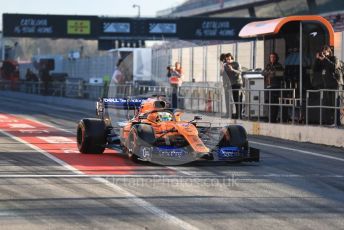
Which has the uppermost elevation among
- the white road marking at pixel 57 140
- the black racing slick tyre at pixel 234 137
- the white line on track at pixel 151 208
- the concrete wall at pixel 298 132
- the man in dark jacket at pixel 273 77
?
the man in dark jacket at pixel 273 77

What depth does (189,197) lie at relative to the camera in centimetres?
Answer: 1047

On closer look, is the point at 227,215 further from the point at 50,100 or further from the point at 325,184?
the point at 50,100

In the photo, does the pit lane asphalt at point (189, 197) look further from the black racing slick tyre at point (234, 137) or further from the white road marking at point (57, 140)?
the white road marking at point (57, 140)

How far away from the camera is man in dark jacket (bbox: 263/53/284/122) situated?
886 inches

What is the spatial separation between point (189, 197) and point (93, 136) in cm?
551

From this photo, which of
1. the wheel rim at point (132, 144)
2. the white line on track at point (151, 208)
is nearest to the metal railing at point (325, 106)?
the wheel rim at point (132, 144)

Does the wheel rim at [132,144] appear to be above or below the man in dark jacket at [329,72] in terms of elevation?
below

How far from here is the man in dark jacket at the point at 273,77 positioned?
22.5 m

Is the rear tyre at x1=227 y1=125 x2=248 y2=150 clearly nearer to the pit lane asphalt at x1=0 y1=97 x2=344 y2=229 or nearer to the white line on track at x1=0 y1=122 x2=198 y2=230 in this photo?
the pit lane asphalt at x1=0 y1=97 x2=344 y2=229

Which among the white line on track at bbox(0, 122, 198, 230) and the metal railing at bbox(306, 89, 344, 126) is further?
the metal railing at bbox(306, 89, 344, 126)

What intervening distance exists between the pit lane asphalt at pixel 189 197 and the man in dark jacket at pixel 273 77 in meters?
7.53

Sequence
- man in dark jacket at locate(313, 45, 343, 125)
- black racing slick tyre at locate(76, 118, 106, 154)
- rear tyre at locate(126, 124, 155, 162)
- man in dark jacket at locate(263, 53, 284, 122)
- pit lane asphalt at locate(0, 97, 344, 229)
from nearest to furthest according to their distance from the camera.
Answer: pit lane asphalt at locate(0, 97, 344, 229) → rear tyre at locate(126, 124, 155, 162) → black racing slick tyre at locate(76, 118, 106, 154) → man in dark jacket at locate(313, 45, 343, 125) → man in dark jacket at locate(263, 53, 284, 122)

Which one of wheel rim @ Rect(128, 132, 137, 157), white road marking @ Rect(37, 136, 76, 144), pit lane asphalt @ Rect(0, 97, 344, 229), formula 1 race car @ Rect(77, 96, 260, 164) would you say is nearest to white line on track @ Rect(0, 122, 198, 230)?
pit lane asphalt @ Rect(0, 97, 344, 229)

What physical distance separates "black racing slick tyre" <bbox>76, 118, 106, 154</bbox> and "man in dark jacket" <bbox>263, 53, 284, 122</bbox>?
25.6ft
